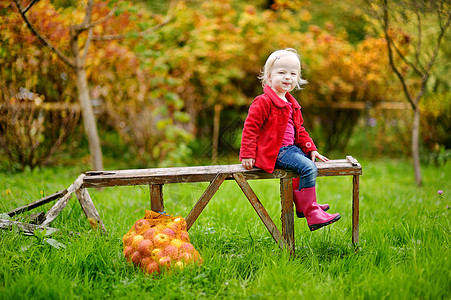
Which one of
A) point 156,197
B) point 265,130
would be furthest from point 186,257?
point 265,130

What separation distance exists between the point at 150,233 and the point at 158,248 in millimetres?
129

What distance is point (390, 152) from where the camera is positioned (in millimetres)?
8445

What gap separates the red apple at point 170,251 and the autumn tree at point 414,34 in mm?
3974

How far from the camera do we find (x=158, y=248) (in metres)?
2.55

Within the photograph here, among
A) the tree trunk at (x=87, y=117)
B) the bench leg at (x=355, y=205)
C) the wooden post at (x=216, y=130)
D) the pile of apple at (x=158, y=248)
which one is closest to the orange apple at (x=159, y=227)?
the pile of apple at (x=158, y=248)

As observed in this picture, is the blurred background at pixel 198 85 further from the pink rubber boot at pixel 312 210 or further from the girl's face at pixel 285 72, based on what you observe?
the pink rubber boot at pixel 312 210

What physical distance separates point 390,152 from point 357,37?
3767 millimetres

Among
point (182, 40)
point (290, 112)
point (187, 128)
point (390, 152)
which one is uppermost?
point (182, 40)

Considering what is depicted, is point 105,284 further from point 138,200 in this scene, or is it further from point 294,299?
point 138,200

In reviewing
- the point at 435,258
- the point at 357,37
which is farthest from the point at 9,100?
the point at 357,37

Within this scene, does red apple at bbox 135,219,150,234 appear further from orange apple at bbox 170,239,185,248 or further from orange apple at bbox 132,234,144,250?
orange apple at bbox 170,239,185,248

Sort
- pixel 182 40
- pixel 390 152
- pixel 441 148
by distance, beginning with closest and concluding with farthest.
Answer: pixel 441 148 → pixel 182 40 → pixel 390 152

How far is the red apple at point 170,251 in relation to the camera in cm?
254

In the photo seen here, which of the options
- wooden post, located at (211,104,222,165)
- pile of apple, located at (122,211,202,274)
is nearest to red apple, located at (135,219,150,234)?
pile of apple, located at (122,211,202,274)
